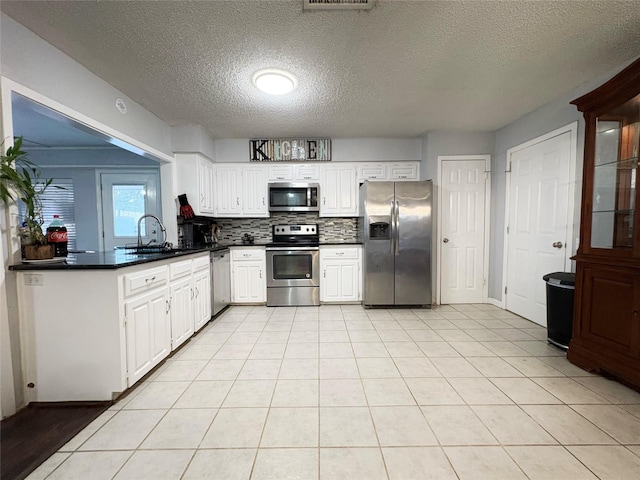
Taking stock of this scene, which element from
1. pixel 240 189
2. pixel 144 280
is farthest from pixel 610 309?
pixel 240 189

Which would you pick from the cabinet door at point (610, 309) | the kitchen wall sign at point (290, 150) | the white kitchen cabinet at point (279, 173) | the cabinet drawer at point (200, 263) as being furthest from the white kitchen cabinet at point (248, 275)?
the cabinet door at point (610, 309)

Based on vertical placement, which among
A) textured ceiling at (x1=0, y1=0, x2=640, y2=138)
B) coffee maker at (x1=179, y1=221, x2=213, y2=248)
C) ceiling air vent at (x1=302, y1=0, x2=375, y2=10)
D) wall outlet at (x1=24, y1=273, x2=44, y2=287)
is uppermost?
textured ceiling at (x1=0, y1=0, x2=640, y2=138)

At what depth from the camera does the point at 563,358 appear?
2.30 metres

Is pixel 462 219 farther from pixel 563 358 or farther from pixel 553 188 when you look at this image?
pixel 563 358

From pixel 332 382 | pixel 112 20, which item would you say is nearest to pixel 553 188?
pixel 332 382

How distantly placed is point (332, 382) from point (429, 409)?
66 centimetres

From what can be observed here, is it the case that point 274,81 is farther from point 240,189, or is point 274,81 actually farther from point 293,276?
point 293,276

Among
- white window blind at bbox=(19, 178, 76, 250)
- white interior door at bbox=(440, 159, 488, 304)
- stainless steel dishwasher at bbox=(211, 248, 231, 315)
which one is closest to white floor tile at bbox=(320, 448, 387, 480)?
stainless steel dishwasher at bbox=(211, 248, 231, 315)

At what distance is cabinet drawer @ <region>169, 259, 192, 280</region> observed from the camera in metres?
2.38

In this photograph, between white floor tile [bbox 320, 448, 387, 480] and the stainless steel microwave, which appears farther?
the stainless steel microwave

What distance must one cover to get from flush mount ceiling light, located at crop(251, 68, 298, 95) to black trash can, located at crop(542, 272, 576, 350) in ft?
9.93

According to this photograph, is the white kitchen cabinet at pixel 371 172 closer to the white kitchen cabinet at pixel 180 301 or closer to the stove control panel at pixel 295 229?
the stove control panel at pixel 295 229

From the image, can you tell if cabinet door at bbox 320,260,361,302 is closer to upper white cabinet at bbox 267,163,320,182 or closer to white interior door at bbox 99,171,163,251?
upper white cabinet at bbox 267,163,320,182

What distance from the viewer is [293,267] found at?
3900 mm
